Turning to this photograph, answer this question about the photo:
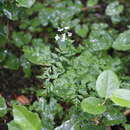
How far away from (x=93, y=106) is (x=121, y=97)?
0.54 ft

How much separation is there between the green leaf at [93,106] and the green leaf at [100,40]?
0.68 m

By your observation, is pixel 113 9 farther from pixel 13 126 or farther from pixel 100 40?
pixel 13 126

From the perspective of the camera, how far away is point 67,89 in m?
1.70

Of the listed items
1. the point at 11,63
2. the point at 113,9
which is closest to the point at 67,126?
the point at 11,63

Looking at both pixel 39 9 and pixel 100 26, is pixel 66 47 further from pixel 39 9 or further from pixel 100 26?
pixel 39 9

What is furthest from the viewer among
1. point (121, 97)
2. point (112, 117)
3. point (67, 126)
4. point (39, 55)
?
point (39, 55)

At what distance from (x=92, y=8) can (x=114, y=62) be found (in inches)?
36.2

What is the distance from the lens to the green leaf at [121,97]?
1.37 m

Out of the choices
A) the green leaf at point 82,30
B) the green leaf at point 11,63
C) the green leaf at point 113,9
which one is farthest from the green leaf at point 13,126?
the green leaf at point 113,9

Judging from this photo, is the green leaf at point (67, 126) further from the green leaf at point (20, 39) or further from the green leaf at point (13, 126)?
the green leaf at point (20, 39)

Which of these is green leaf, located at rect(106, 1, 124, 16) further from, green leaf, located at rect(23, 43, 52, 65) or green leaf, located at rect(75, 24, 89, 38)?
green leaf, located at rect(23, 43, 52, 65)

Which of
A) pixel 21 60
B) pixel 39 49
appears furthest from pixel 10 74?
pixel 39 49

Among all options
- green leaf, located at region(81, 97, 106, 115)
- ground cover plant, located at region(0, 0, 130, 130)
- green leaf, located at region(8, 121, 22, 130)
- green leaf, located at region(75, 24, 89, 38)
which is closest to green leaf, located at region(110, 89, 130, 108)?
ground cover plant, located at region(0, 0, 130, 130)

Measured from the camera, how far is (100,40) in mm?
2176
